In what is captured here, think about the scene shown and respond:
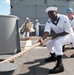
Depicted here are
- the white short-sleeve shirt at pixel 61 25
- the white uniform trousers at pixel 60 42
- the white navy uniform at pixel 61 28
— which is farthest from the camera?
the white short-sleeve shirt at pixel 61 25

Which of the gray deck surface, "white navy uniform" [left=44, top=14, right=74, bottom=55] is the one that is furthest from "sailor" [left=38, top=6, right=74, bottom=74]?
the gray deck surface

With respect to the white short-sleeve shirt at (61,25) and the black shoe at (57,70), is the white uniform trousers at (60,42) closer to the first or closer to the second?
the white short-sleeve shirt at (61,25)

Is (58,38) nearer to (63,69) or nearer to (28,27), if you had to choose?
(63,69)

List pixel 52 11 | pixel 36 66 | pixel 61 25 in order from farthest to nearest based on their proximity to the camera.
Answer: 1. pixel 36 66
2. pixel 61 25
3. pixel 52 11

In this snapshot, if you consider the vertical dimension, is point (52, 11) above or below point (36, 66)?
above

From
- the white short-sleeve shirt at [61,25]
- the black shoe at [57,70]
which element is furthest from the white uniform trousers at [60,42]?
the black shoe at [57,70]

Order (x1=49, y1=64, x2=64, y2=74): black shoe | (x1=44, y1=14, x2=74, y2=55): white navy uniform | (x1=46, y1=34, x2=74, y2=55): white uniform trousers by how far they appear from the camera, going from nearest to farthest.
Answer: (x1=49, y1=64, x2=64, y2=74): black shoe, (x1=46, y1=34, x2=74, y2=55): white uniform trousers, (x1=44, y1=14, x2=74, y2=55): white navy uniform

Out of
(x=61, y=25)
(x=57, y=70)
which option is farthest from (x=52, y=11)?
(x=57, y=70)

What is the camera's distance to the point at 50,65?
528 centimetres

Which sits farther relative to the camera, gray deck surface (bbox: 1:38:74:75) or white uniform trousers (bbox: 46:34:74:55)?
white uniform trousers (bbox: 46:34:74:55)

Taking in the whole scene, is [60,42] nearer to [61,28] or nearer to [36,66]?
[61,28]

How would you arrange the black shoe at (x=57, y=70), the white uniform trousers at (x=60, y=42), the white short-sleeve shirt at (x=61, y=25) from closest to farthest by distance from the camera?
1. the black shoe at (x=57, y=70)
2. the white uniform trousers at (x=60, y=42)
3. the white short-sleeve shirt at (x=61, y=25)

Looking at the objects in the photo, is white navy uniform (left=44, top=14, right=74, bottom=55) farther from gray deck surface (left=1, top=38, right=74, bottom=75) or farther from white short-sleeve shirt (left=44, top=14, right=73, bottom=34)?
gray deck surface (left=1, top=38, right=74, bottom=75)

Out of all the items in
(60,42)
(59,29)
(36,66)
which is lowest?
(36,66)
